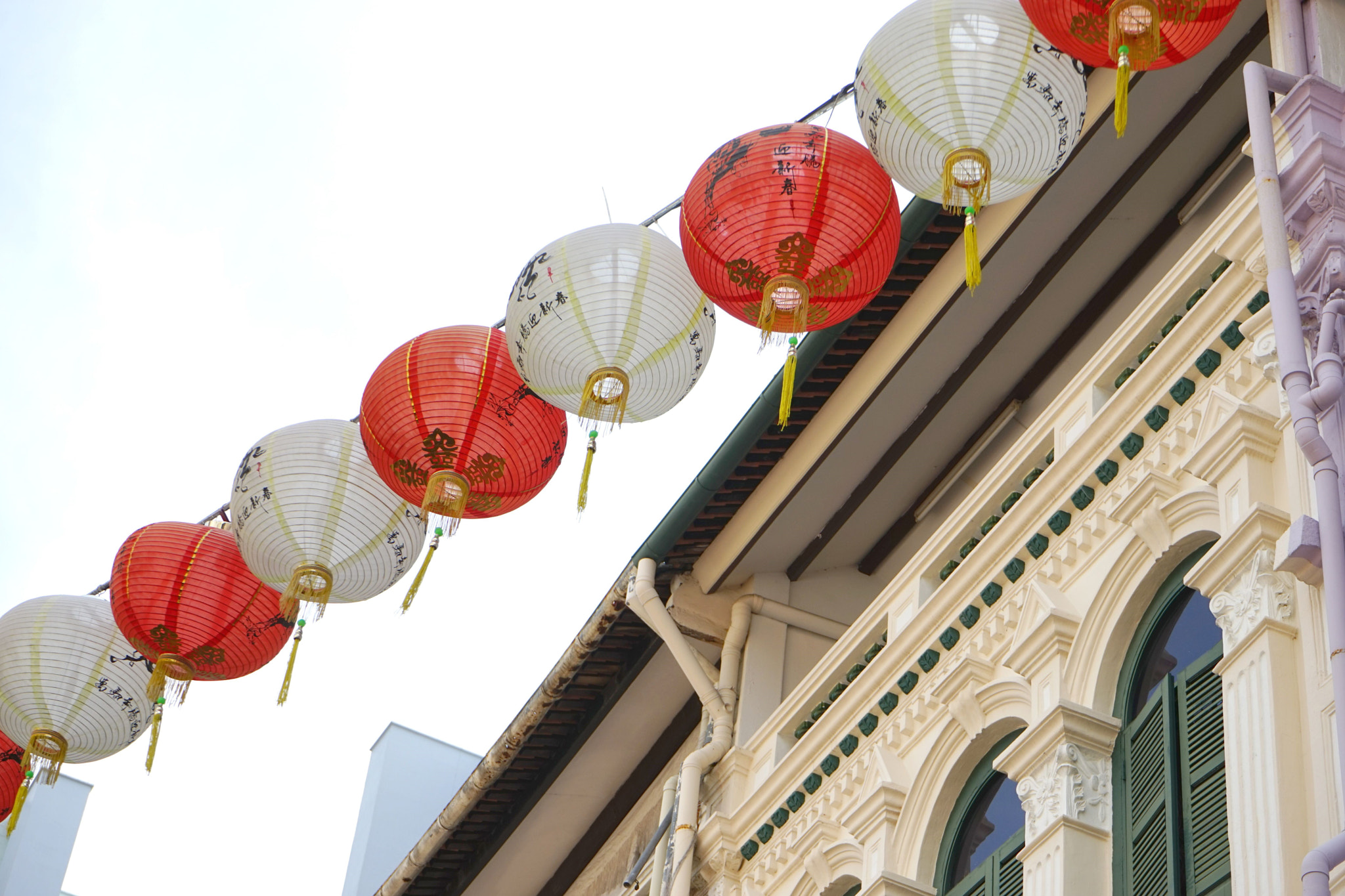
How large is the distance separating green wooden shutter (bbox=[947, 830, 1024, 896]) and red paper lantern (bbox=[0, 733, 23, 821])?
5767mm

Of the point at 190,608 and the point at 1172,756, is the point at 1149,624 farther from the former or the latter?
the point at 190,608

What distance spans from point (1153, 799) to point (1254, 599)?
94cm

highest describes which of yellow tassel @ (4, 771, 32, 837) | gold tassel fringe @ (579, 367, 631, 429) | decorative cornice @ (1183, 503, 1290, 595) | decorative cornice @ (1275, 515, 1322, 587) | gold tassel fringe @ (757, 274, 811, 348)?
gold tassel fringe @ (757, 274, 811, 348)

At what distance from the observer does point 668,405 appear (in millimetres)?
8383

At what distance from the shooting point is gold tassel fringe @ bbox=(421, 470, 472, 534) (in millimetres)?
8461

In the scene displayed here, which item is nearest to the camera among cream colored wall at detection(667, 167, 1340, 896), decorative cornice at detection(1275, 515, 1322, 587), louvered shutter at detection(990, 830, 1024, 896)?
decorative cornice at detection(1275, 515, 1322, 587)

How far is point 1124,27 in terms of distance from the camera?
7.04m

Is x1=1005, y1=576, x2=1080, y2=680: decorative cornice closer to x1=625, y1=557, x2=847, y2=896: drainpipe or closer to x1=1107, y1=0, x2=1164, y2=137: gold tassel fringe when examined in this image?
x1=1107, y1=0, x2=1164, y2=137: gold tassel fringe

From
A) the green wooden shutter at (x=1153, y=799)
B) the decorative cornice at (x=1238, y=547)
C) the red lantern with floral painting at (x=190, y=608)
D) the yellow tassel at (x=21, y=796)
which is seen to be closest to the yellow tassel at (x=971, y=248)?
the decorative cornice at (x=1238, y=547)

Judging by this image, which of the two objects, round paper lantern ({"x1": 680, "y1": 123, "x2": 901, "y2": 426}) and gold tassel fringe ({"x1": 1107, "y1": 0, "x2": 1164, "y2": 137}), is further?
Answer: round paper lantern ({"x1": 680, "y1": 123, "x2": 901, "y2": 426})

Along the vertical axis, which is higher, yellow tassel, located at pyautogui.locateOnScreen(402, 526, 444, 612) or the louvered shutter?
yellow tassel, located at pyautogui.locateOnScreen(402, 526, 444, 612)

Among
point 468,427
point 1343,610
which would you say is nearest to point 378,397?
point 468,427

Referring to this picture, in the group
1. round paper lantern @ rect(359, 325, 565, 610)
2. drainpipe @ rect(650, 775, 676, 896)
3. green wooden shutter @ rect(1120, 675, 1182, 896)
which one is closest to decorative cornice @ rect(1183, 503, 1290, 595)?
green wooden shutter @ rect(1120, 675, 1182, 896)

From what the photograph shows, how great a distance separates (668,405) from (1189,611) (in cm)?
246
